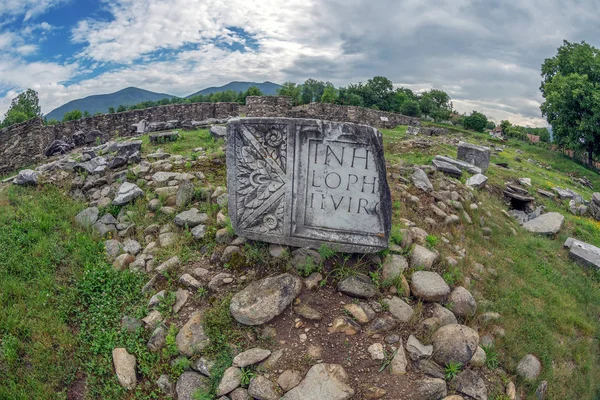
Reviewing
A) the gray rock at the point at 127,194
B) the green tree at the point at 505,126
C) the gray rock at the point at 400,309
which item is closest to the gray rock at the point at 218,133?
the gray rock at the point at 127,194

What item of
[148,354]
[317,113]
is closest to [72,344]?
[148,354]

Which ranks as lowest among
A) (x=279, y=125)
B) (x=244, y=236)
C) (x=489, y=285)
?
(x=489, y=285)

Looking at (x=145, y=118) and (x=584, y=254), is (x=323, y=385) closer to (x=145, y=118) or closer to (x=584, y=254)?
(x=584, y=254)

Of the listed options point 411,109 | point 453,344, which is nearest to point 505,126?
point 411,109

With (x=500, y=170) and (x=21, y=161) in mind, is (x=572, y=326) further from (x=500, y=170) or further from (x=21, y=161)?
(x=21, y=161)

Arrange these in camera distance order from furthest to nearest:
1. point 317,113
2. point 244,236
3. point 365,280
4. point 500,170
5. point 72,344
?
point 317,113
point 500,170
point 244,236
point 365,280
point 72,344

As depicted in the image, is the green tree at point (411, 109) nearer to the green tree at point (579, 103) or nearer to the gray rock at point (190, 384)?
the green tree at point (579, 103)

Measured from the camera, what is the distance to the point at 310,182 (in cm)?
384

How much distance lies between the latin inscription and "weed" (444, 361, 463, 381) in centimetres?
142

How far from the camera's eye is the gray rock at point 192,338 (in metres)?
3.16

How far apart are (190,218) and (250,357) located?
7.73 feet

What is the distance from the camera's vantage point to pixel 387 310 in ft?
11.4

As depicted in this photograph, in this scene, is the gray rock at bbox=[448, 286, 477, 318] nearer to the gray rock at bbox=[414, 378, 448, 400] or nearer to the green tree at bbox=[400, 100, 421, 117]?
the gray rock at bbox=[414, 378, 448, 400]

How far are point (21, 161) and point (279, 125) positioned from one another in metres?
10.8
